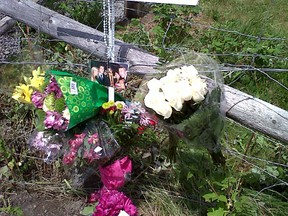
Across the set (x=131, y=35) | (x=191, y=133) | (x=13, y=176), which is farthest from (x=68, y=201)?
(x=131, y=35)

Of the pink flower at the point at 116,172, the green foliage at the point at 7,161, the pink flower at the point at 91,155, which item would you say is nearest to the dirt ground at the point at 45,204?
the green foliage at the point at 7,161

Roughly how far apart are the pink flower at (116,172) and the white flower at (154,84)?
550mm

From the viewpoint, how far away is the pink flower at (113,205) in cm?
228

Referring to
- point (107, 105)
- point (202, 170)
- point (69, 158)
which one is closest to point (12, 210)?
point (69, 158)

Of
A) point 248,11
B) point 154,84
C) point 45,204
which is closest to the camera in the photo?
point 154,84

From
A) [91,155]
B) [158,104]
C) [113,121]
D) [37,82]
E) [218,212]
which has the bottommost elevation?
[218,212]

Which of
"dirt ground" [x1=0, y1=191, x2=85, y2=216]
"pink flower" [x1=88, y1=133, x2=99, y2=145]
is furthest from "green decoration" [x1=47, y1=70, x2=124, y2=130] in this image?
"dirt ground" [x1=0, y1=191, x2=85, y2=216]

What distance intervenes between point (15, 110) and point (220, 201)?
5.34 ft

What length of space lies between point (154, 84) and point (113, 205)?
68 cm

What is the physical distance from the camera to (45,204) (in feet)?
8.82

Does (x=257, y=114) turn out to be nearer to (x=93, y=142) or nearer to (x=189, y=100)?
(x=189, y=100)

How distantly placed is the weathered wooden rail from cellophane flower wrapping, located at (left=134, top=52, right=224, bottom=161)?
0.13m

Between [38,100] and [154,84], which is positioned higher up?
[154,84]

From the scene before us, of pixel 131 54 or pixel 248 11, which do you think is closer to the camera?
pixel 131 54
